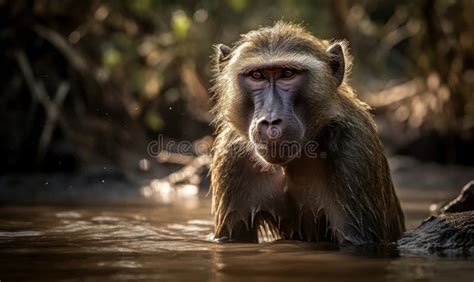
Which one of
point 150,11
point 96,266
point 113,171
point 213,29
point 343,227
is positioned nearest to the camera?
point 96,266

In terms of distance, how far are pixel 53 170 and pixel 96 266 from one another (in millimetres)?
6539

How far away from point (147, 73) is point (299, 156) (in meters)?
6.83

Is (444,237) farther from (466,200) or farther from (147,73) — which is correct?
(147,73)

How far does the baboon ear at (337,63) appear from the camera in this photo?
5.75m

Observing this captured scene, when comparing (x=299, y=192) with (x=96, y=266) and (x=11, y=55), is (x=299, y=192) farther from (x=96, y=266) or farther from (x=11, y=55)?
(x=11, y=55)

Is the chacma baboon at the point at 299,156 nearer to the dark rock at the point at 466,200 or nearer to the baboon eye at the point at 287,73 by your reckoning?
the baboon eye at the point at 287,73

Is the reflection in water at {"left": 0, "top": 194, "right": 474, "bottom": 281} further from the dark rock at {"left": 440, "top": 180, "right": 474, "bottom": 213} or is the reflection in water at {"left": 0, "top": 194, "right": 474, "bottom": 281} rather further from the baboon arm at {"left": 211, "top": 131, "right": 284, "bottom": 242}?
the dark rock at {"left": 440, "top": 180, "right": 474, "bottom": 213}

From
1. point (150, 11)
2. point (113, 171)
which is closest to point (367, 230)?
point (113, 171)

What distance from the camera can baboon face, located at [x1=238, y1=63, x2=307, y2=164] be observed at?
5094 millimetres

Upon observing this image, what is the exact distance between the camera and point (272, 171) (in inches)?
227

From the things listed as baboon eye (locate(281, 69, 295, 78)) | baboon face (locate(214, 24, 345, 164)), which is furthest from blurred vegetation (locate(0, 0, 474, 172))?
baboon eye (locate(281, 69, 295, 78))

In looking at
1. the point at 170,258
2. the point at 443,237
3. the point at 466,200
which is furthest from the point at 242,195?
the point at 466,200

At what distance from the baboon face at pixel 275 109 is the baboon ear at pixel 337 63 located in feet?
1.03

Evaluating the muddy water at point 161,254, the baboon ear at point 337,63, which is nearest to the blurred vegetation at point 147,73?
the muddy water at point 161,254
